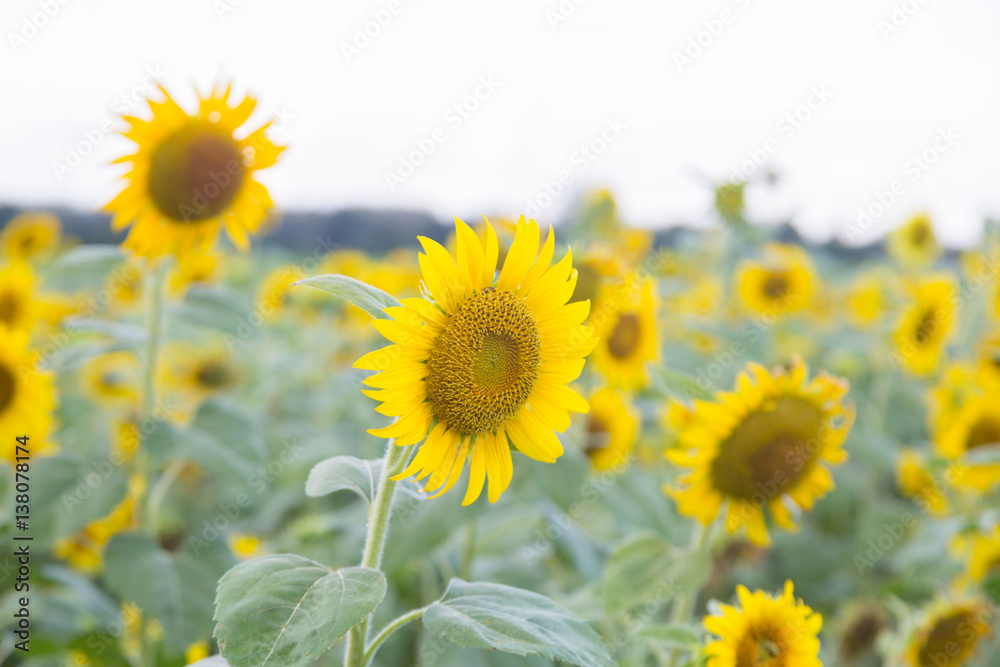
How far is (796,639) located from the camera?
152cm

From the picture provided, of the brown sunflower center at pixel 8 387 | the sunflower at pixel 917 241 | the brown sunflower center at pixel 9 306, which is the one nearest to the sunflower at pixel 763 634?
the brown sunflower center at pixel 8 387

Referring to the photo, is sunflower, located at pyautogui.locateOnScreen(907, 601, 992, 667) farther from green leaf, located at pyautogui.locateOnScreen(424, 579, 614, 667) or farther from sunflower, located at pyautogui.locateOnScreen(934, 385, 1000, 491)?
green leaf, located at pyautogui.locateOnScreen(424, 579, 614, 667)

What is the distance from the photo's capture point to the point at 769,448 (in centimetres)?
183

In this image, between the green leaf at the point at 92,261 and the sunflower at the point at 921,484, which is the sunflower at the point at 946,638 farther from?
the green leaf at the point at 92,261

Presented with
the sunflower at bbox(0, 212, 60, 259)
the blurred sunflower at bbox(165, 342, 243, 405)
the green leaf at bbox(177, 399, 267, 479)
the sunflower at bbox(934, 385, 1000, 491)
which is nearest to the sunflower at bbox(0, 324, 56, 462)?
the green leaf at bbox(177, 399, 267, 479)

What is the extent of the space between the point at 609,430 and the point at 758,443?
54.9 inches

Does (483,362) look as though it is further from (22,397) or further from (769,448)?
(22,397)

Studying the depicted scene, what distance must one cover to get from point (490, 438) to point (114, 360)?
14.1 ft

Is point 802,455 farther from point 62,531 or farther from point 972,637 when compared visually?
point 62,531

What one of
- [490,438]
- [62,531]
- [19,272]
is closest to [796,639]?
[490,438]

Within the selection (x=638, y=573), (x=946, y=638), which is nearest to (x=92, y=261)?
(x=638, y=573)

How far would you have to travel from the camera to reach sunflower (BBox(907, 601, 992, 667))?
2107mm

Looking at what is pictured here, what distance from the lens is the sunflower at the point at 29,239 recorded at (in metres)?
5.09

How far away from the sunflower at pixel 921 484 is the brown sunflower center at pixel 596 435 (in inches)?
60.5
